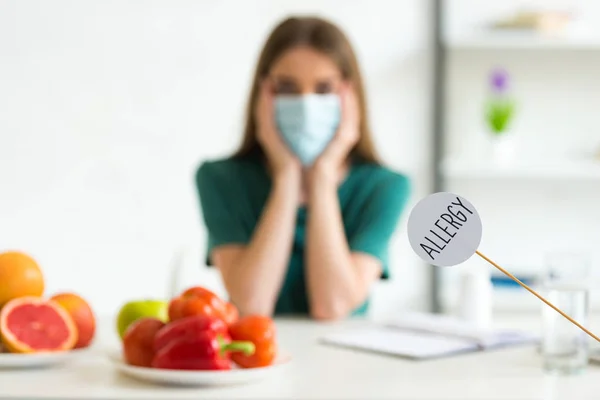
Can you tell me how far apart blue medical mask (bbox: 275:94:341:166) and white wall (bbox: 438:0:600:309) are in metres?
1.08

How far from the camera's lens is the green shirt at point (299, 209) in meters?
1.99

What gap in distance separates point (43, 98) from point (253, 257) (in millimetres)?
1559

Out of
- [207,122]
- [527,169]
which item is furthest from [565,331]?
[207,122]

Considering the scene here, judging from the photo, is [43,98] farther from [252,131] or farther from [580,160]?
[580,160]

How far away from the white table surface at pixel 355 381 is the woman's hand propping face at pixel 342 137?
0.73 metres

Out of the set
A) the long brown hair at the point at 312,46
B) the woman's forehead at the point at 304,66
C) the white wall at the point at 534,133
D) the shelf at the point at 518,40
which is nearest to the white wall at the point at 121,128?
the white wall at the point at 534,133

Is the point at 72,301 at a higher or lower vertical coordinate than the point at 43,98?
lower

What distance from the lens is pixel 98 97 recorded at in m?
3.17

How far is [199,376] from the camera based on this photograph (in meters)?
1.08

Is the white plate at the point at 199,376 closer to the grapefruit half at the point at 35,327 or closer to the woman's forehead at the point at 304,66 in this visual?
the grapefruit half at the point at 35,327

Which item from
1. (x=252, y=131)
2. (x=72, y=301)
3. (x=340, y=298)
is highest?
(x=252, y=131)

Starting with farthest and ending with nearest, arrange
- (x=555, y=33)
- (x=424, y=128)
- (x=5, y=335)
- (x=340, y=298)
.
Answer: (x=424, y=128) → (x=555, y=33) → (x=340, y=298) → (x=5, y=335)

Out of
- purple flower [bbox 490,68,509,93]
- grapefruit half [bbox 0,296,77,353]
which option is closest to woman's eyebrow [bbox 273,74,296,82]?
grapefruit half [bbox 0,296,77,353]

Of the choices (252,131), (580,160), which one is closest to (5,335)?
(252,131)
